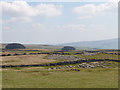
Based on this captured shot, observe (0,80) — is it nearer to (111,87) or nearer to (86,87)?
(86,87)

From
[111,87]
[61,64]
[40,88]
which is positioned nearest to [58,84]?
[40,88]

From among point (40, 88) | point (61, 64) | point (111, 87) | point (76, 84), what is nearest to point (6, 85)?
point (40, 88)

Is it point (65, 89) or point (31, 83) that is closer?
point (65, 89)

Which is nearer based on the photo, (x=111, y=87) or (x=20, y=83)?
(x=111, y=87)

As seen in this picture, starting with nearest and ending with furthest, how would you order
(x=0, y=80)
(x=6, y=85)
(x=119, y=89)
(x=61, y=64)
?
1. (x=119, y=89)
2. (x=6, y=85)
3. (x=0, y=80)
4. (x=61, y=64)

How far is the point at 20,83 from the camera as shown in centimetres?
4122

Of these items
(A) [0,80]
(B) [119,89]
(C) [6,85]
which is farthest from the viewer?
(A) [0,80]

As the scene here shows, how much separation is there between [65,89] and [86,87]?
5.23 meters

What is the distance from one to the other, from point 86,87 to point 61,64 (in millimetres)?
44587

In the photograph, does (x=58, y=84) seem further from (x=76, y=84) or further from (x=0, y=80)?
(x=0, y=80)

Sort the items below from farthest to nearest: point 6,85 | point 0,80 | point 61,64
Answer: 1. point 61,64
2. point 0,80
3. point 6,85

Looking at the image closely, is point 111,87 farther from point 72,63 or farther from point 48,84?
point 72,63

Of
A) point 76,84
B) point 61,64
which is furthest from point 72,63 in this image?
point 76,84

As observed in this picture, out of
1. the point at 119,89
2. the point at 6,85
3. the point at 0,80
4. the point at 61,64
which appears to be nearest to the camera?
the point at 119,89
